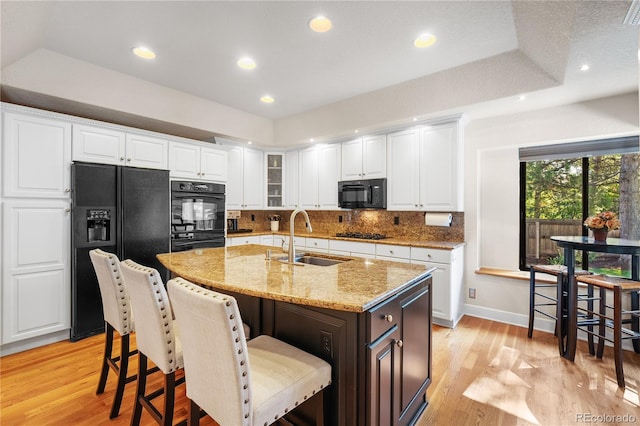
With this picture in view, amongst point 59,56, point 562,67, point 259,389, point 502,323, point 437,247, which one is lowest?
point 502,323

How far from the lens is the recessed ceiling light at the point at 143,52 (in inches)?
104

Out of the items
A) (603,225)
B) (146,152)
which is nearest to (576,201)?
(603,225)

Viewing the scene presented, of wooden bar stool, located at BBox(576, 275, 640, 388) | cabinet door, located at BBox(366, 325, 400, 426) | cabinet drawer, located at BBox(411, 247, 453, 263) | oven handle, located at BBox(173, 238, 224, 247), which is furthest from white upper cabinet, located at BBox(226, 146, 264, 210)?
wooden bar stool, located at BBox(576, 275, 640, 388)

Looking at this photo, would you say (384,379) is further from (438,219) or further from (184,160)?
(184,160)

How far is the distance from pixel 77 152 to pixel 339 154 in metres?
3.20

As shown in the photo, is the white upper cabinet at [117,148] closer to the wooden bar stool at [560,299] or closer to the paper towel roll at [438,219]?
the paper towel roll at [438,219]

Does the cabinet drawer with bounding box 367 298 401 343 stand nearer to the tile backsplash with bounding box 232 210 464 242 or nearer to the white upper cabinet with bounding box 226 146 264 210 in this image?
the tile backsplash with bounding box 232 210 464 242

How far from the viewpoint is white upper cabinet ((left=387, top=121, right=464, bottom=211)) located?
3.44 metres

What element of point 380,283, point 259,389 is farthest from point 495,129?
point 259,389

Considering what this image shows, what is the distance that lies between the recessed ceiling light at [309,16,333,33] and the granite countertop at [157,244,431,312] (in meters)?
1.87

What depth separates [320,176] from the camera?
15.5 feet

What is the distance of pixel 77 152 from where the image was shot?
9.51ft

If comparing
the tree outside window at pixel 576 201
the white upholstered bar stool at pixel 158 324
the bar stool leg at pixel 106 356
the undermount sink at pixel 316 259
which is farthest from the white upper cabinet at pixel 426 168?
the bar stool leg at pixel 106 356

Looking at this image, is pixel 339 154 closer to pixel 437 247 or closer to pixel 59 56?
pixel 437 247
